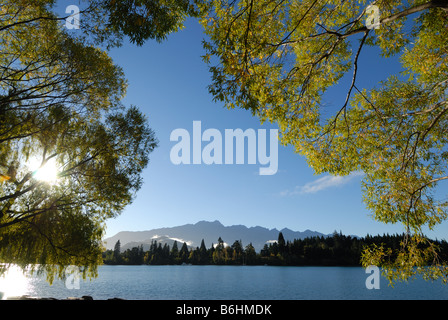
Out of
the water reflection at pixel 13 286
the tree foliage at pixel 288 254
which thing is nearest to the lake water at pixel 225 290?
the water reflection at pixel 13 286

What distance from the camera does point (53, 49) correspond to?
9875mm

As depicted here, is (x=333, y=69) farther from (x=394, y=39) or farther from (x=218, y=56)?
(x=218, y=56)

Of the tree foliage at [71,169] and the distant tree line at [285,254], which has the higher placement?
the tree foliage at [71,169]

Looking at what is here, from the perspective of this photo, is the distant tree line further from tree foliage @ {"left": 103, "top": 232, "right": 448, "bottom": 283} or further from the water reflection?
the water reflection

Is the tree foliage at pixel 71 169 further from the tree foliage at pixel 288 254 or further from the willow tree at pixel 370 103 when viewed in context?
the tree foliage at pixel 288 254

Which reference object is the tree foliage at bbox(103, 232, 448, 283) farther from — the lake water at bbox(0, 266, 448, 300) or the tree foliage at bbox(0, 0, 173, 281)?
the tree foliage at bbox(0, 0, 173, 281)

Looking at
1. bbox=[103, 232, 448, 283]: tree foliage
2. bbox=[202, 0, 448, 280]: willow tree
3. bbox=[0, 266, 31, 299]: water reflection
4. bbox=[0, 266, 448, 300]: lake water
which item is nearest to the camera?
bbox=[202, 0, 448, 280]: willow tree

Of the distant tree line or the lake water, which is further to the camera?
the distant tree line

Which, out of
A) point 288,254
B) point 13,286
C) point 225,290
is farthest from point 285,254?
point 13,286

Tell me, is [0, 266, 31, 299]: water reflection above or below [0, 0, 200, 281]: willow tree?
below

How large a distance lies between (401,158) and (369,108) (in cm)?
223

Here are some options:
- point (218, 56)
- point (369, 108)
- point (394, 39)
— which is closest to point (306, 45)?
point (394, 39)

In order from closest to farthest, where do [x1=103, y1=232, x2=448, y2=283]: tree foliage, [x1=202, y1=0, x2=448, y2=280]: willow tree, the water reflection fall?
[x1=202, y1=0, x2=448, y2=280]: willow tree
the water reflection
[x1=103, y1=232, x2=448, y2=283]: tree foliage

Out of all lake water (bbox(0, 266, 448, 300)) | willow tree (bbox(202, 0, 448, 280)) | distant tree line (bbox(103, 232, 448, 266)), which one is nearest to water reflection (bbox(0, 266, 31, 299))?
lake water (bbox(0, 266, 448, 300))
